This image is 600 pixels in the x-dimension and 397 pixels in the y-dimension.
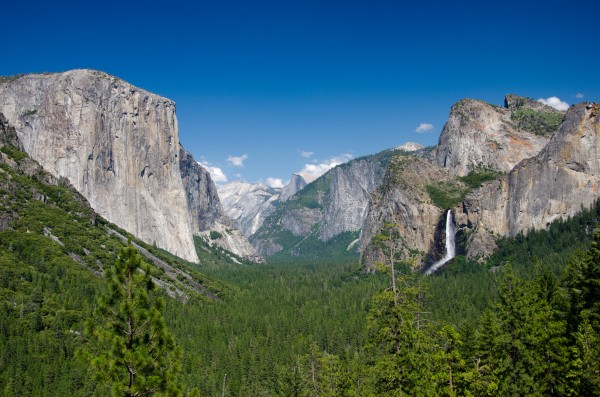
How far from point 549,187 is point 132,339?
7176 inches

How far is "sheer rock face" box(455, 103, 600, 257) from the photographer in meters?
177

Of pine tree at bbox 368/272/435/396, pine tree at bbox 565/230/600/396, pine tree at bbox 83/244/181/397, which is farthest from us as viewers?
pine tree at bbox 565/230/600/396

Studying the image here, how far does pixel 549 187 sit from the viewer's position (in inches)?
7136

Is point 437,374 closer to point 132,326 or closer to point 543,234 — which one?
point 132,326

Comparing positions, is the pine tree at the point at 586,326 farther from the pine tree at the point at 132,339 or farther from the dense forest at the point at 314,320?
the pine tree at the point at 132,339

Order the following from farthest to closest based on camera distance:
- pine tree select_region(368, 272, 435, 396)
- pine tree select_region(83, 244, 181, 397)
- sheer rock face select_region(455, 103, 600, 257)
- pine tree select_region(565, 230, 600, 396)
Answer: sheer rock face select_region(455, 103, 600, 257)
pine tree select_region(565, 230, 600, 396)
pine tree select_region(368, 272, 435, 396)
pine tree select_region(83, 244, 181, 397)

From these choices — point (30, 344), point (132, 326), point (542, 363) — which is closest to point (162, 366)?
point (132, 326)

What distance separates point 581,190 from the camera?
17625 cm

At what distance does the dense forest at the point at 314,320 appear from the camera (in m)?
32.5

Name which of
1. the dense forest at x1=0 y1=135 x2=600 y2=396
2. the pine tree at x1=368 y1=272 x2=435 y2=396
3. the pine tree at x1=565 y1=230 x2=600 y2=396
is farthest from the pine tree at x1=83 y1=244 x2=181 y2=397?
the pine tree at x1=565 y1=230 x2=600 y2=396

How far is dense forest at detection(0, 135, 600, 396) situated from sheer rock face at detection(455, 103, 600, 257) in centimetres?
939

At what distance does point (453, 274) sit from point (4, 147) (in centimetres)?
15553

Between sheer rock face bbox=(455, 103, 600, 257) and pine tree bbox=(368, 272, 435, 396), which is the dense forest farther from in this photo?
sheer rock face bbox=(455, 103, 600, 257)

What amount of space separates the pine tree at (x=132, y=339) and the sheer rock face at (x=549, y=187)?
17436 cm
